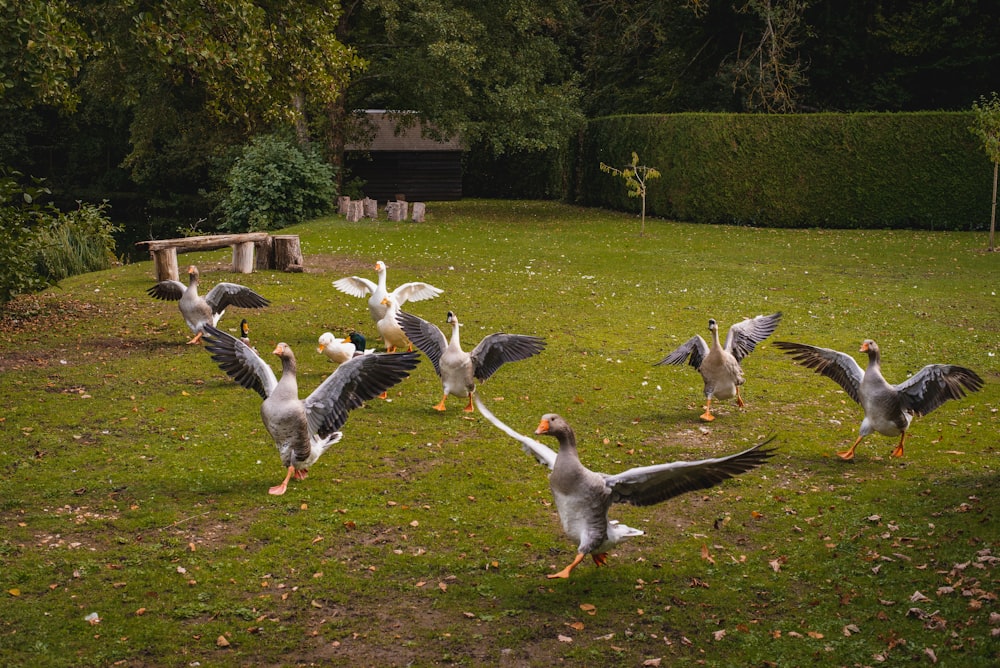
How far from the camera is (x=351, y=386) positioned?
29.3 ft

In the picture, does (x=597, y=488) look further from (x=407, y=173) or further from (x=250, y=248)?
(x=407, y=173)

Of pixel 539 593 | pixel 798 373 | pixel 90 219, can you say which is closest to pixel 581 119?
pixel 90 219

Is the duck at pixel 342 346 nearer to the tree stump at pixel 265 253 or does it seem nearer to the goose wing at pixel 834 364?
the goose wing at pixel 834 364

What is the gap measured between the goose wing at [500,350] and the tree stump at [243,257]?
12471mm

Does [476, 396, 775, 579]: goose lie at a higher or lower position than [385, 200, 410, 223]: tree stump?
lower

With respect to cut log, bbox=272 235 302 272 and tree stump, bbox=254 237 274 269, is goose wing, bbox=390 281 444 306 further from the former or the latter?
tree stump, bbox=254 237 274 269

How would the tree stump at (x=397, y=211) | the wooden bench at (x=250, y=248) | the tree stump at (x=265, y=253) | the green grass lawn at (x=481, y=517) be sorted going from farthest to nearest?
the tree stump at (x=397, y=211) < the tree stump at (x=265, y=253) < the wooden bench at (x=250, y=248) < the green grass lawn at (x=481, y=517)

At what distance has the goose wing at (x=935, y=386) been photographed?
371 inches

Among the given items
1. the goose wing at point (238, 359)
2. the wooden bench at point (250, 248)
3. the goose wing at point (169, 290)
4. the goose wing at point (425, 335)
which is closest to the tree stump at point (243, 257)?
the wooden bench at point (250, 248)

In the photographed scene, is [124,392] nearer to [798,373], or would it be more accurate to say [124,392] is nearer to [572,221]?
[798,373]

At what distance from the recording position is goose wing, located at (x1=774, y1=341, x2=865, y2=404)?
33.1 ft

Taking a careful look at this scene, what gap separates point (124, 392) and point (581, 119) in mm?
28668

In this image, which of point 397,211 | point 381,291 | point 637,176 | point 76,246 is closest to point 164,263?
point 76,246

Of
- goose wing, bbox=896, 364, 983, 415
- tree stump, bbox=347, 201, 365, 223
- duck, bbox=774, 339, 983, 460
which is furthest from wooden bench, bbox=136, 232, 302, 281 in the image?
goose wing, bbox=896, 364, 983, 415
